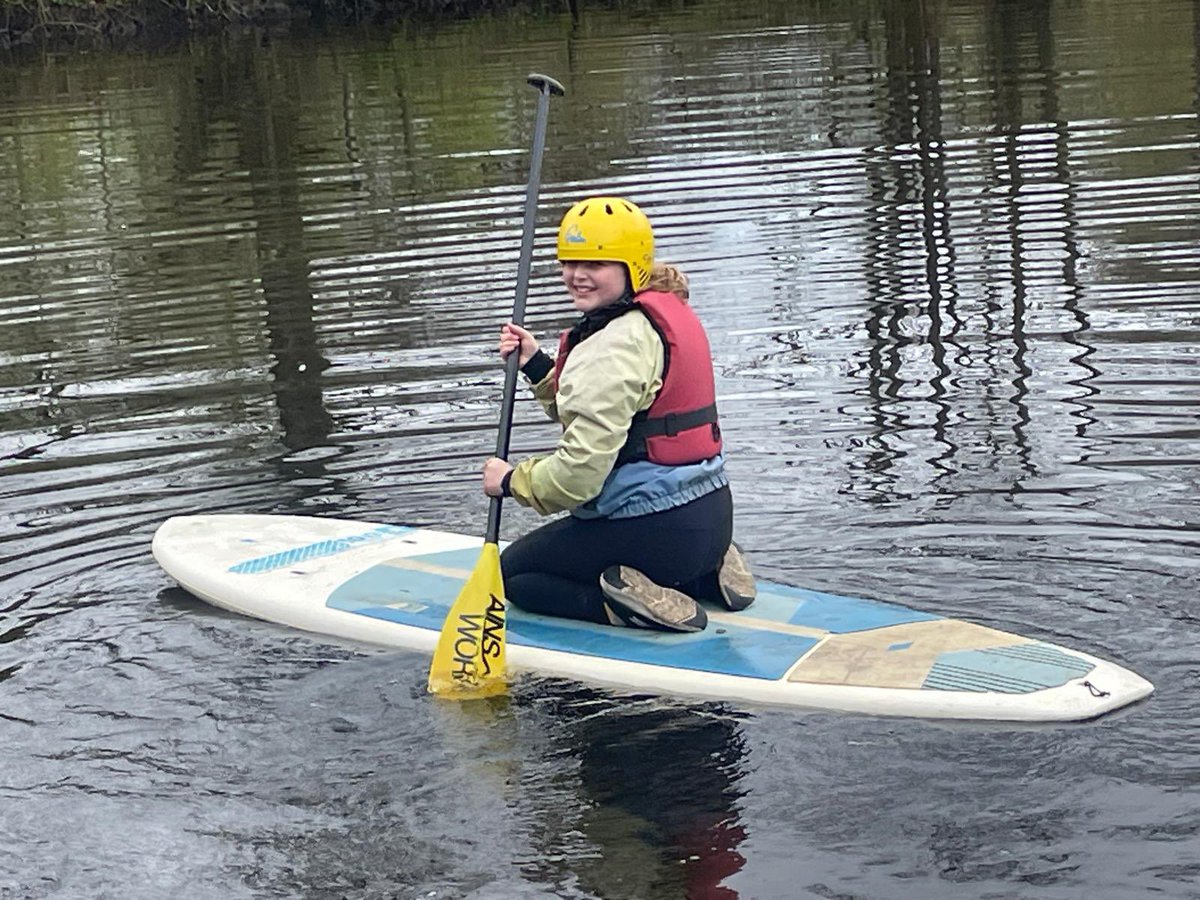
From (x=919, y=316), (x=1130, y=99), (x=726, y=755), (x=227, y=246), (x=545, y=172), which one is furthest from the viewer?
(x=1130, y=99)

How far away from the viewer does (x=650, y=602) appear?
568 centimetres

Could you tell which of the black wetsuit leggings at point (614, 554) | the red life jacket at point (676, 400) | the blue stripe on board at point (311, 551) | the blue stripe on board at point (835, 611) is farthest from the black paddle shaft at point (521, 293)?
the blue stripe on board at point (835, 611)

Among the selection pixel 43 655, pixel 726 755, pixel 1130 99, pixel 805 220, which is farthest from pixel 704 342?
pixel 1130 99

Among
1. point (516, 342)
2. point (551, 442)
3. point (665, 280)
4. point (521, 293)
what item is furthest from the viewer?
point (551, 442)

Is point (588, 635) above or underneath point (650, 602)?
underneath

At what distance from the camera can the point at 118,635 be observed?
627 cm

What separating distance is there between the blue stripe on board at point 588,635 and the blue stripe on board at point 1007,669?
1.51 ft

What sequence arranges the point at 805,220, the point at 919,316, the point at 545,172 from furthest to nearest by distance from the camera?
the point at 545,172 → the point at 805,220 → the point at 919,316

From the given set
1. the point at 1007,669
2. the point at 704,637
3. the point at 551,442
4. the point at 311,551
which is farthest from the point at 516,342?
the point at 551,442

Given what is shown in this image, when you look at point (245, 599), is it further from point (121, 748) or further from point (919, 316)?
point (919, 316)

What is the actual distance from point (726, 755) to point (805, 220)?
26.9 feet

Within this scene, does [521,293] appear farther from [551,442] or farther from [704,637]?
[551,442]

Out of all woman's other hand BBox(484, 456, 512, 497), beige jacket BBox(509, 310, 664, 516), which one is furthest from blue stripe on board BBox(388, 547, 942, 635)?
woman's other hand BBox(484, 456, 512, 497)

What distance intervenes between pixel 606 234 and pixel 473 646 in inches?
54.1
